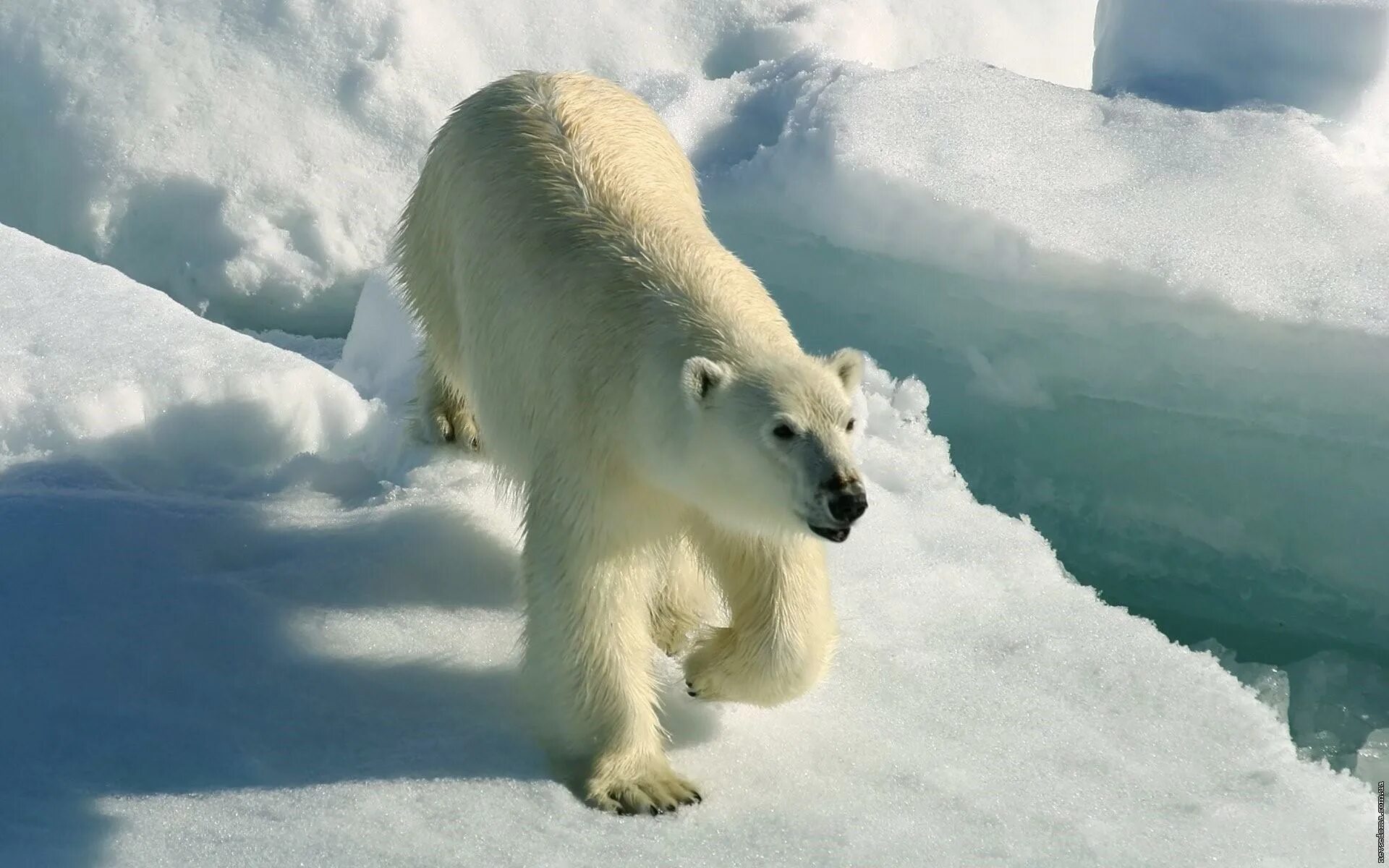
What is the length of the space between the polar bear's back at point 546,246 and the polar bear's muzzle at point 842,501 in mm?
597

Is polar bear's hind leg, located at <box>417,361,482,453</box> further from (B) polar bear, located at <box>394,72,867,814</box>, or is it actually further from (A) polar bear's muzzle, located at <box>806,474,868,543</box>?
(A) polar bear's muzzle, located at <box>806,474,868,543</box>

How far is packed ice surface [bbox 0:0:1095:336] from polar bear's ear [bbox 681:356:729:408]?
170 inches

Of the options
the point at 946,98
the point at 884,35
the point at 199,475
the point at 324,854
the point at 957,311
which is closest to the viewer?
the point at 324,854

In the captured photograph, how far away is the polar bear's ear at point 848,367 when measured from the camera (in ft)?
9.94

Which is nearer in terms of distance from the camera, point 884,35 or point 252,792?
point 252,792

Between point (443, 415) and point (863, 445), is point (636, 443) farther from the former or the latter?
point (863, 445)

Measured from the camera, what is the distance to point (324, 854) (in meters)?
2.76

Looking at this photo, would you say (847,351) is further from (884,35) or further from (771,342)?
(884,35)

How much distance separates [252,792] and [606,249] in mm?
1455

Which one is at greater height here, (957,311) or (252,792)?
(957,311)

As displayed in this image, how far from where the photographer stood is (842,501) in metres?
2.67

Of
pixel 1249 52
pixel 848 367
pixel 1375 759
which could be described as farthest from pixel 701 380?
pixel 1249 52

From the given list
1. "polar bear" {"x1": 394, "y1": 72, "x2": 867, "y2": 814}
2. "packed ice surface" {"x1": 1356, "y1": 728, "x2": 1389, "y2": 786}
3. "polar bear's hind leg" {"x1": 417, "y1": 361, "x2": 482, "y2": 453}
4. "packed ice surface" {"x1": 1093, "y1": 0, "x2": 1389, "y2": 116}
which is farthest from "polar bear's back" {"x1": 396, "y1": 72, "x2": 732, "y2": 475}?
"packed ice surface" {"x1": 1093, "y1": 0, "x2": 1389, "y2": 116}

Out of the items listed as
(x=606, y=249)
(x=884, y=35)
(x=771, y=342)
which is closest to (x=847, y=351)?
(x=771, y=342)
